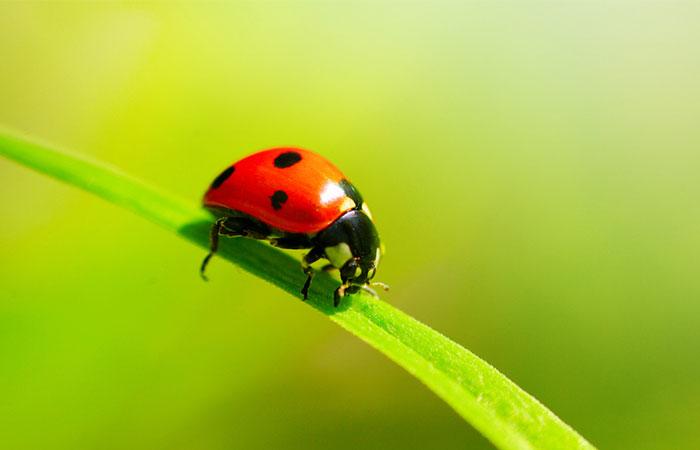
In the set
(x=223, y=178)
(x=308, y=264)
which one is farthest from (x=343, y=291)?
(x=223, y=178)

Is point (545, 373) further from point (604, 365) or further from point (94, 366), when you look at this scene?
point (94, 366)

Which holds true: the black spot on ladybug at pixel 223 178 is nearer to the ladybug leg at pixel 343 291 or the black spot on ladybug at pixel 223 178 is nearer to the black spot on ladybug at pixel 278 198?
the black spot on ladybug at pixel 278 198

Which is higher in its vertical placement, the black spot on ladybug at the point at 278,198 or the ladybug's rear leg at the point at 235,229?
the black spot on ladybug at the point at 278,198

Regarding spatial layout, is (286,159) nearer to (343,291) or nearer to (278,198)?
(278,198)

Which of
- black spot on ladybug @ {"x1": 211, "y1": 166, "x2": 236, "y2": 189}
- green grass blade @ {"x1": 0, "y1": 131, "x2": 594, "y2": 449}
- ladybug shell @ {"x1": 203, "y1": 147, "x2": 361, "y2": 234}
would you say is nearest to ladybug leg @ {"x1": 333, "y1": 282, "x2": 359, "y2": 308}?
green grass blade @ {"x1": 0, "y1": 131, "x2": 594, "y2": 449}

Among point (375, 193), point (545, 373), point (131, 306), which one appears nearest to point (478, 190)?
point (375, 193)

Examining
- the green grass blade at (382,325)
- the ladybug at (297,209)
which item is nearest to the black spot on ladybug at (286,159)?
the ladybug at (297,209)

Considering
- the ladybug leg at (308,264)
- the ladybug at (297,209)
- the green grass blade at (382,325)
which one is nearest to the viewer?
the green grass blade at (382,325)

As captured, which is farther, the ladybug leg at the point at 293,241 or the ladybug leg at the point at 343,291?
the ladybug leg at the point at 293,241
